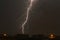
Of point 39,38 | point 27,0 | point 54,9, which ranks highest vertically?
point 27,0

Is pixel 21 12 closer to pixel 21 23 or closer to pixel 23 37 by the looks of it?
pixel 21 23

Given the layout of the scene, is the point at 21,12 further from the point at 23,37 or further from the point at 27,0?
the point at 23,37

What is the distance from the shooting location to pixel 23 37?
4.53ft

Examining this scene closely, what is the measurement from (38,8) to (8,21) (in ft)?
1.06

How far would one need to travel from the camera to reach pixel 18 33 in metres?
1.45

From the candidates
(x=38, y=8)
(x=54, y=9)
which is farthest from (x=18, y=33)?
(x=54, y=9)

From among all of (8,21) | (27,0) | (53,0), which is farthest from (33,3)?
(8,21)

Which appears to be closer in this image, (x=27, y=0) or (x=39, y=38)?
(x=39, y=38)

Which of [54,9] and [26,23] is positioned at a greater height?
[54,9]

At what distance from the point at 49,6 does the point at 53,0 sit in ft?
0.24

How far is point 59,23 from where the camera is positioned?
147cm

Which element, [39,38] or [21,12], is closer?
[39,38]

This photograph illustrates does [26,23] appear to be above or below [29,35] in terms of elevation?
above

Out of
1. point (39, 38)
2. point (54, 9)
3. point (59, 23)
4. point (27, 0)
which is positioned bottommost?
point (39, 38)
